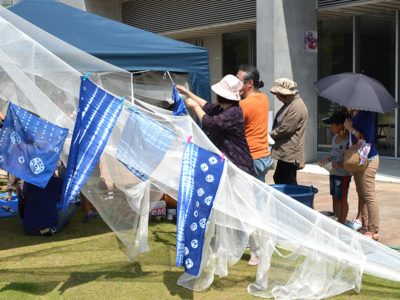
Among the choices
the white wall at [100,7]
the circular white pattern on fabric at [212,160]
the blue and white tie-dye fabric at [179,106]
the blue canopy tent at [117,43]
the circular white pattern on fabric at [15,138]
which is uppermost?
the white wall at [100,7]

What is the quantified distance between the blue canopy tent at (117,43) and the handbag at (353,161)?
7.03ft

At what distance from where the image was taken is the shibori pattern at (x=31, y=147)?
161 inches

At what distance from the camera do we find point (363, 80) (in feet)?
16.2

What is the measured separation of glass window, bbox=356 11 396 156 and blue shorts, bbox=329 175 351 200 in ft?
19.6

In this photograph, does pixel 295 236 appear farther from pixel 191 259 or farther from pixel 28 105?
pixel 28 105

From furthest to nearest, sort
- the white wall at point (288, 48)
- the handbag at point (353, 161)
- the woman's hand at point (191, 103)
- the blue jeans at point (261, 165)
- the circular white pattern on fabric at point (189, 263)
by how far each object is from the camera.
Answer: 1. the white wall at point (288, 48)
2. the handbag at point (353, 161)
3. the blue jeans at point (261, 165)
4. the woman's hand at point (191, 103)
5. the circular white pattern on fabric at point (189, 263)

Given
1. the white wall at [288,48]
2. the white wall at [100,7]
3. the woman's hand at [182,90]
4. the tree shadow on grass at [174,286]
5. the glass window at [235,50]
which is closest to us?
the tree shadow on grass at [174,286]

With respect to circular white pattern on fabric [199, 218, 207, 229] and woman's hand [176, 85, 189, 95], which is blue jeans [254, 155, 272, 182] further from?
circular white pattern on fabric [199, 218, 207, 229]

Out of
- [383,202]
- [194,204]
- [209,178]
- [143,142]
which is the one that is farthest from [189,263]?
[383,202]

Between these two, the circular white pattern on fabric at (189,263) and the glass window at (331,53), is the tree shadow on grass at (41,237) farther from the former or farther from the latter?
the glass window at (331,53)

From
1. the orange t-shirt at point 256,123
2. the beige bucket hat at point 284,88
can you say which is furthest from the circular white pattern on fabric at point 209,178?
the beige bucket hat at point 284,88

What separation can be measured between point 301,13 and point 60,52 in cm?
763

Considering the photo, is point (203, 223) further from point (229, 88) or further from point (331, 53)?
point (331, 53)

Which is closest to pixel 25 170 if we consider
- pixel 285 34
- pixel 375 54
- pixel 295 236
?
pixel 295 236
